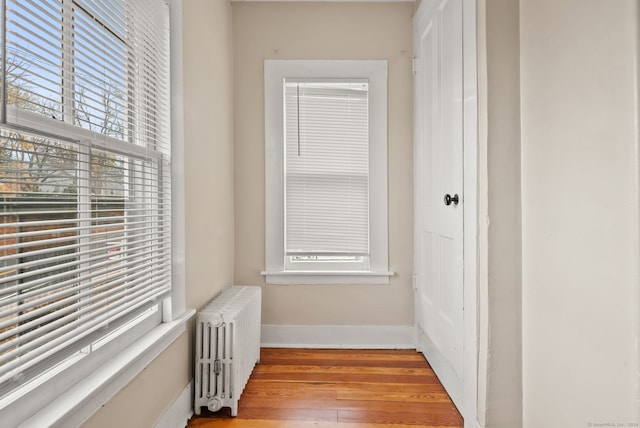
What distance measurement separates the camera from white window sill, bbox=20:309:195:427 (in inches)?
35.6

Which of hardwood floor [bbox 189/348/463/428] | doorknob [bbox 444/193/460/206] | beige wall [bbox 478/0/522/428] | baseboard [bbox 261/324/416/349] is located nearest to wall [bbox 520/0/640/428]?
beige wall [bbox 478/0/522/428]

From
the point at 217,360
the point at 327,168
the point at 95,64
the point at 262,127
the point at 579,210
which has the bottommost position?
the point at 217,360

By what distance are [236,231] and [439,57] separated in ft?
5.49

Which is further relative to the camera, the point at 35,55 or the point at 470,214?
the point at 470,214

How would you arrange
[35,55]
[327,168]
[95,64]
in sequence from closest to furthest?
[35,55] → [95,64] → [327,168]

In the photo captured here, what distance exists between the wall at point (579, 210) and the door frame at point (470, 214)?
180 mm

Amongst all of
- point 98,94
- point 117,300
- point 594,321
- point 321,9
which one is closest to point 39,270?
point 117,300

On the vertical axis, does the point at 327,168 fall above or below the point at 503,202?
above

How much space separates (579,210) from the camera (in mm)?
1116

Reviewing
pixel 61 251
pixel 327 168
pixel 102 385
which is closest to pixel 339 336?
pixel 327 168

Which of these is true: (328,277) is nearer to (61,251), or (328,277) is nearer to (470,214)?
(470,214)

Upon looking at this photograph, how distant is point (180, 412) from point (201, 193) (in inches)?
40.2

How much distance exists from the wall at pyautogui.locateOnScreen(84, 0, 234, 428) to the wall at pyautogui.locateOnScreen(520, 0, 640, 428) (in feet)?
4.67

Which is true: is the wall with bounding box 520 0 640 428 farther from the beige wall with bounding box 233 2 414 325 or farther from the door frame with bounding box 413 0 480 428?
the beige wall with bounding box 233 2 414 325
